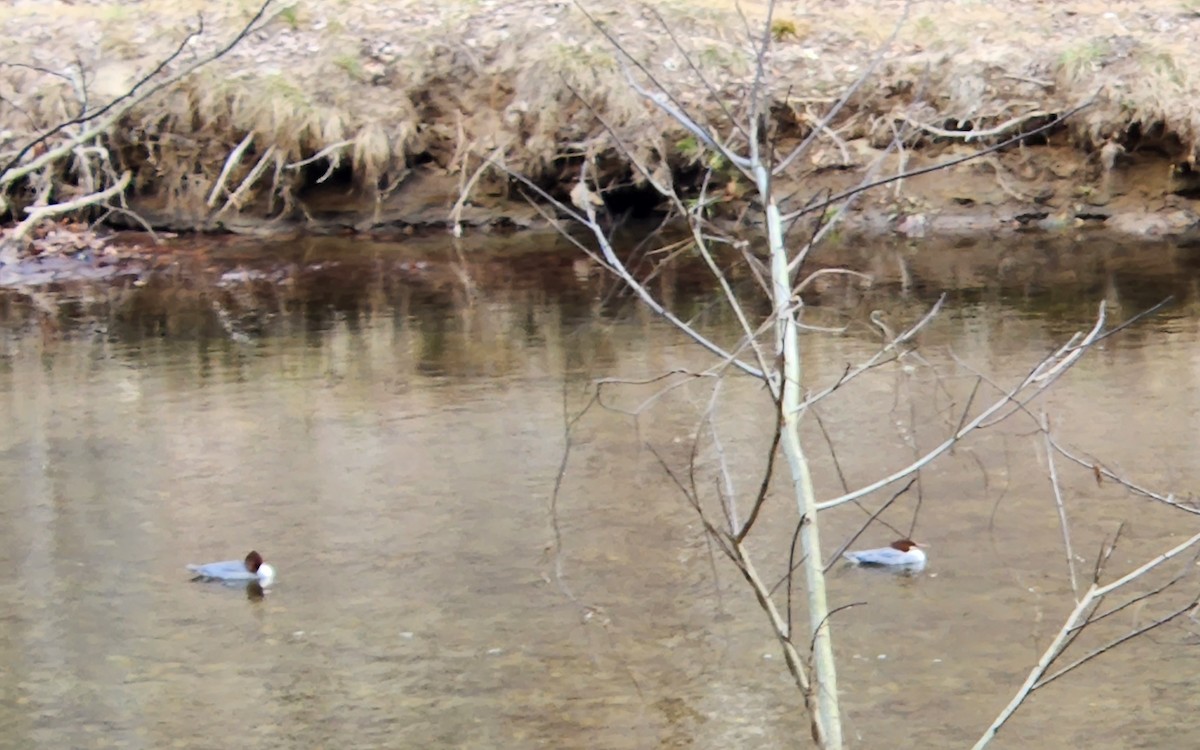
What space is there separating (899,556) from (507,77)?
11098mm

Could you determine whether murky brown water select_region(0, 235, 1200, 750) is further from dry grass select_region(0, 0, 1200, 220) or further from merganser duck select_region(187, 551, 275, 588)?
dry grass select_region(0, 0, 1200, 220)

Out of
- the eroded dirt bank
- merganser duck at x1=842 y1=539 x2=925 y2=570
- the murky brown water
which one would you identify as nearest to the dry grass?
the eroded dirt bank

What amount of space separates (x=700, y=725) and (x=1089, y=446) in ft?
10.7

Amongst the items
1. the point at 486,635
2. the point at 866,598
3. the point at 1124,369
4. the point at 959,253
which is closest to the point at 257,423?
the point at 486,635

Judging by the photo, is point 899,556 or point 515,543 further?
point 515,543

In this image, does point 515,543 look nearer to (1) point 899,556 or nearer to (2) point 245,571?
(2) point 245,571

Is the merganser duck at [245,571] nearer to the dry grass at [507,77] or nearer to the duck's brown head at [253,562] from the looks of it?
the duck's brown head at [253,562]

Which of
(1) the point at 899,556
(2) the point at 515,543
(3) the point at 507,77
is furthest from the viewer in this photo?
(3) the point at 507,77

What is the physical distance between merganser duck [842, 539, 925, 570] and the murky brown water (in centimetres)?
8

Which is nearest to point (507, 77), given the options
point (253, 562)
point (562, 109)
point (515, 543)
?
point (562, 109)

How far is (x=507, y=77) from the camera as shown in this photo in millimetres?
16125

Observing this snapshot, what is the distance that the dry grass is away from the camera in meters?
15.1

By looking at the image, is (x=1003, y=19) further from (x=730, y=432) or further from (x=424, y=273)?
(x=730, y=432)

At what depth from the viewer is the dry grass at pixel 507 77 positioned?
1515cm
